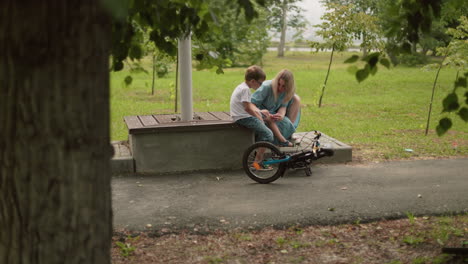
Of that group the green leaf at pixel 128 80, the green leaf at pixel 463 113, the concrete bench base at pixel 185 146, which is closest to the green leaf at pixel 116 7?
the green leaf at pixel 128 80

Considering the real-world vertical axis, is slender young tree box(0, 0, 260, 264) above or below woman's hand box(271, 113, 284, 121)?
above

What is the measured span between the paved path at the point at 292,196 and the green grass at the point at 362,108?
115 cm

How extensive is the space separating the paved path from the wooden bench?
7.2 inches

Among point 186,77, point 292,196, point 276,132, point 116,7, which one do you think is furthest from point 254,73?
point 116,7

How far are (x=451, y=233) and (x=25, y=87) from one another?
12.4 ft

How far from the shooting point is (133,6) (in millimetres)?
3934

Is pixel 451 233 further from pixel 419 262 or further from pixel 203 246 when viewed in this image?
pixel 203 246

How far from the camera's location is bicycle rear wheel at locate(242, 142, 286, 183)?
23.3 feet

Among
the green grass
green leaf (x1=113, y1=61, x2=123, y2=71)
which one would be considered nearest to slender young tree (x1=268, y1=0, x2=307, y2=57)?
the green grass

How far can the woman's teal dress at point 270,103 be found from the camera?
7.93 metres

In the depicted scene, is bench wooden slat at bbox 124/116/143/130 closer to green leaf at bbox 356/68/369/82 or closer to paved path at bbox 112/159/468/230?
paved path at bbox 112/159/468/230

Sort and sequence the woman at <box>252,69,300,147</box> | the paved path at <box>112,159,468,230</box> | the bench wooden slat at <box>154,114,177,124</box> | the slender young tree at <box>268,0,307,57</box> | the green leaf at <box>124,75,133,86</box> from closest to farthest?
1. the green leaf at <box>124,75,133,86</box>
2. the paved path at <box>112,159,468,230</box>
3. the woman at <box>252,69,300,147</box>
4. the bench wooden slat at <box>154,114,177,124</box>
5. the slender young tree at <box>268,0,307,57</box>

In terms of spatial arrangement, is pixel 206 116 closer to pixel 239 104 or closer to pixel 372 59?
pixel 239 104

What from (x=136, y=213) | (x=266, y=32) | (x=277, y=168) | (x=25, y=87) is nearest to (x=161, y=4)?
(x=25, y=87)
